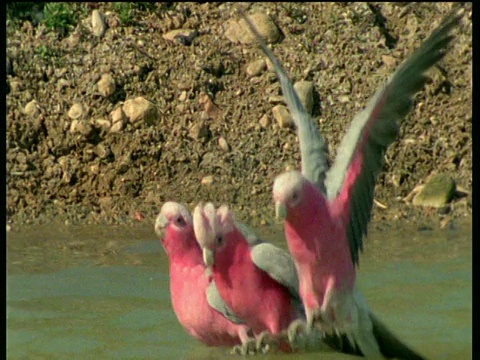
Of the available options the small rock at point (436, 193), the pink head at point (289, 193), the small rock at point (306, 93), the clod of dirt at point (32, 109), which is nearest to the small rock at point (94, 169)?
the clod of dirt at point (32, 109)

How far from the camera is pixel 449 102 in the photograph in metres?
10.8

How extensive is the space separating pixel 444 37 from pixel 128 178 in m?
3.95

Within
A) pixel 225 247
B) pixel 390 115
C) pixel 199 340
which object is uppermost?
pixel 390 115

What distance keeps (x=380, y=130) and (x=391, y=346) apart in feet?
3.62

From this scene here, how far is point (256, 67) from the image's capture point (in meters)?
11.2

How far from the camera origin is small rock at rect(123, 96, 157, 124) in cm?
1082

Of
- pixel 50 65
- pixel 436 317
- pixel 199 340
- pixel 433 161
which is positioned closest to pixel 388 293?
pixel 436 317

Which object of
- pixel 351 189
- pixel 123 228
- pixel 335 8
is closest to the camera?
pixel 351 189

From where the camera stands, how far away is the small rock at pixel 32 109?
10.9m

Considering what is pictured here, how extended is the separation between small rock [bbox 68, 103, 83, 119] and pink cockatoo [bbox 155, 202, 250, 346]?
3.67 m

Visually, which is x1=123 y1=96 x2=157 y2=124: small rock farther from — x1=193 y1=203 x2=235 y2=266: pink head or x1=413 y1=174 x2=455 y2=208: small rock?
x1=193 y1=203 x2=235 y2=266: pink head

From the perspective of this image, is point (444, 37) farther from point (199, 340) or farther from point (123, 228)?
point (123, 228)

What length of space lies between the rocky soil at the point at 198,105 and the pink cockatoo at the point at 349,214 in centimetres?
272

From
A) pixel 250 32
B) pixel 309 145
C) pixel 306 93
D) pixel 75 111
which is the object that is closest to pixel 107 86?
pixel 75 111
